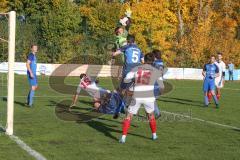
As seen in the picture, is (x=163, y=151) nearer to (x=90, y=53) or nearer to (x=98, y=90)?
(x=98, y=90)

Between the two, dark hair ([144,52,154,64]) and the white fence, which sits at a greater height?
dark hair ([144,52,154,64])

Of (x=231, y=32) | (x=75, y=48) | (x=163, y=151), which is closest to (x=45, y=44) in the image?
(x=75, y=48)

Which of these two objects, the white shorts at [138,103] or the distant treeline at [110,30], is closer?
the white shorts at [138,103]

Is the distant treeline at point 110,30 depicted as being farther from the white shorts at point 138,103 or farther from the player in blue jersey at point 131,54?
the white shorts at point 138,103

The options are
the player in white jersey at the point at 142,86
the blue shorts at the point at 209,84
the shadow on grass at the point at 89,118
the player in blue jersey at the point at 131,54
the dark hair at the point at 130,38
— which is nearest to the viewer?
the player in white jersey at the point at 142,86

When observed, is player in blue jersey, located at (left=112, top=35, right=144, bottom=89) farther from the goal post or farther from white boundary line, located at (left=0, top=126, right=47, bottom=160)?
white boundary line, located at (left=0, top=126, right=47, bottom=160)

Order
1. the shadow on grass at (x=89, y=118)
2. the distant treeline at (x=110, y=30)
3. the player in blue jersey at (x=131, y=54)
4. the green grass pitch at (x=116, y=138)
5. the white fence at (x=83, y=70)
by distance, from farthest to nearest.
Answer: the distant treeline at (x=110, y=30) → the white fence at (x=83, y=70) → the player in blue jersey at (x=131, y=54) → the shadow on grass at (x=89, y=118) → the green grass pitch at (x=116, y=138)

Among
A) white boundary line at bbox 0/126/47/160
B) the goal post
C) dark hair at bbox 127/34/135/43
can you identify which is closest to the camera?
white boundary line at bbox 0/126/47/160

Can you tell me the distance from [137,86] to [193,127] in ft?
9.90

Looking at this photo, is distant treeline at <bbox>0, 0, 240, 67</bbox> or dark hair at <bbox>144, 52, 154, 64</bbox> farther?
distant treeline at <bbox>0, 0, 240, 67</bbox>

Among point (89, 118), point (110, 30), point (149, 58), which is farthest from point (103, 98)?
point (110, 30)

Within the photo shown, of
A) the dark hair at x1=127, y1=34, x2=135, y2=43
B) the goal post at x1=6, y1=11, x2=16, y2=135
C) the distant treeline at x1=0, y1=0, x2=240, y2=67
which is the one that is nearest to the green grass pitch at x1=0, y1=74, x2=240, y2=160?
the goal post at x1=6, y1=11, x2=16, y2=135

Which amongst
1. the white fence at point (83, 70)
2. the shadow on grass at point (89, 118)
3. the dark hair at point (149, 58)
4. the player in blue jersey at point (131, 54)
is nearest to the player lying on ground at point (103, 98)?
the shadow on grass at point (89, 118)

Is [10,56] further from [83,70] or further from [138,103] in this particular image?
[83,70]
